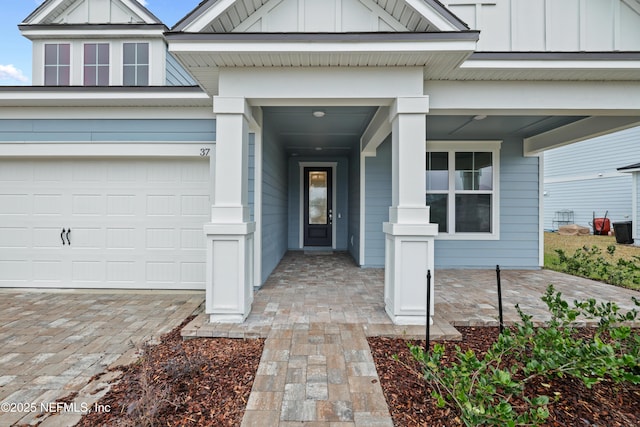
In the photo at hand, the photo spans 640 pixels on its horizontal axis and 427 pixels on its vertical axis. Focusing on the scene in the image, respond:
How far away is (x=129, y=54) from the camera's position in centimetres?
523

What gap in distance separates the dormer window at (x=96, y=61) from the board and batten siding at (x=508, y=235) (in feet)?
17.1

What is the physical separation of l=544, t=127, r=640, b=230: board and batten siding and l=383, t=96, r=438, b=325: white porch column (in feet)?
44.7

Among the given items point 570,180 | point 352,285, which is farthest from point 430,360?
point 570,180

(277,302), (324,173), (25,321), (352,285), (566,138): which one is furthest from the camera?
(324,173)

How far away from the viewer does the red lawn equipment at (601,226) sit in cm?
1212

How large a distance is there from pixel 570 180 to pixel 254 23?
17.0m

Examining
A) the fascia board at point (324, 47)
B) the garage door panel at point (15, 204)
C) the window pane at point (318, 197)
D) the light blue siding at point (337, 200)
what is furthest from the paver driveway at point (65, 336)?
the window pane at point (318, 197)

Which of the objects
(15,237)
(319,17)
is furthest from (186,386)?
(15,237)

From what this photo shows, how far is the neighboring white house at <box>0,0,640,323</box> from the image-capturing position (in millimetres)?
3074

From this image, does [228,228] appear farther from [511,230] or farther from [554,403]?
[511,230]

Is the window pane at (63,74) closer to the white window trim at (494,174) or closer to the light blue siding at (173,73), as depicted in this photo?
the light blue siding at (173,73)

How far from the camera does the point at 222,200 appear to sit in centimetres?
313

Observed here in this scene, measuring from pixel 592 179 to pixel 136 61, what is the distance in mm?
17179

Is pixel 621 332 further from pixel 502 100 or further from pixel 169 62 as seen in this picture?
pixel 169 62
